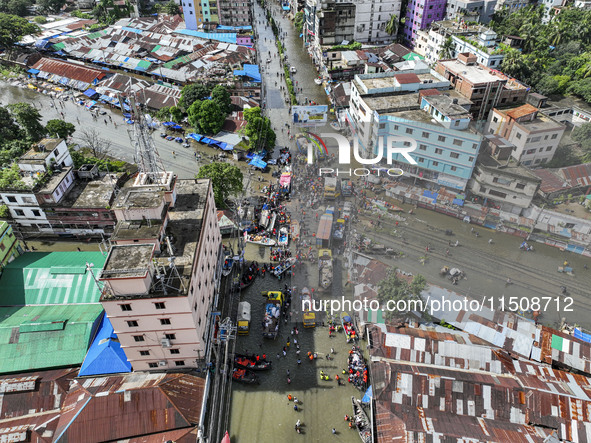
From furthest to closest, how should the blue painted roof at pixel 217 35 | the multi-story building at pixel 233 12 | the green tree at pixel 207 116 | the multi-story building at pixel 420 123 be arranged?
the multi-story building at pixel 233 12
the blue painted roof at pixel 217 35
the green tree at pixel 207 116
the multi-story building at pixel 420 123

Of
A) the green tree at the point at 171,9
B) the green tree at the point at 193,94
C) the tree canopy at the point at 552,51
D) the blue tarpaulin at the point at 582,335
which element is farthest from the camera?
the green tree at the point at 171,9

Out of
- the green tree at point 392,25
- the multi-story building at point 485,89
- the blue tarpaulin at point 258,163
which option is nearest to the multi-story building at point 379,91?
the multi-story building at point 485,89

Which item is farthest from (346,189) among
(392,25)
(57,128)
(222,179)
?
(392,25)

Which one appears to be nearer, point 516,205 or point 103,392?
point 103,392

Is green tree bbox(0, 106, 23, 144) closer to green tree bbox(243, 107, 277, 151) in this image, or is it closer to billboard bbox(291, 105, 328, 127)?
green tree bbox(243, 107, 277, 151)

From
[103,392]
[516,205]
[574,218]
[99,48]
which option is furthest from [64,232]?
[99,48]

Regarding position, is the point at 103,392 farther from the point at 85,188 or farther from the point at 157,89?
the point at 157,89

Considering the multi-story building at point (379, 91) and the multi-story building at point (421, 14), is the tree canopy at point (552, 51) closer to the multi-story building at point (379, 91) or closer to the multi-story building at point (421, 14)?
the multi-story building at point (421, 14)

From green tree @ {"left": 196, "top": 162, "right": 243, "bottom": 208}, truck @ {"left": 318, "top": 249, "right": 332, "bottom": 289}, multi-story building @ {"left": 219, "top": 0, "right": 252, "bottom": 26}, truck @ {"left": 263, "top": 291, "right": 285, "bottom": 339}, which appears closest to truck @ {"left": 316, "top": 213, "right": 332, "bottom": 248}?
truck @ {"left": 318, "top": 249, "right": 332, "bottom": 289}
